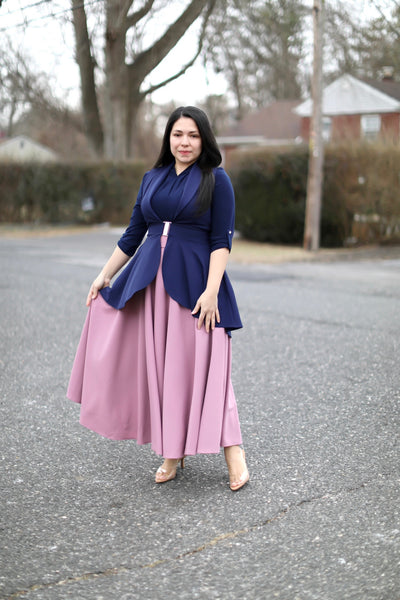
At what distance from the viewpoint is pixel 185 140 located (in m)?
3.39

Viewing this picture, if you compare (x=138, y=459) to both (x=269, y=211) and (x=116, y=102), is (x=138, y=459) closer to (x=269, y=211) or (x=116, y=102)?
(x=269, y=211)

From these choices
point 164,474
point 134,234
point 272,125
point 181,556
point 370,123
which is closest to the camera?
point 181,556

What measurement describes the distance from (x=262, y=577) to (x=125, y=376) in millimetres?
1225

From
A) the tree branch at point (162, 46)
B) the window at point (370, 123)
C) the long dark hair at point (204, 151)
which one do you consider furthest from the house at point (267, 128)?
the long dark hair at point (204, 151)

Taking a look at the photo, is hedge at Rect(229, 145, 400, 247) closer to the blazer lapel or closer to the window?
the blazer lapel

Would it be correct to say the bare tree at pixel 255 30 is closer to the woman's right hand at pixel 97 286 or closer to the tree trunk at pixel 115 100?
the tree trunk at pixel 115 100

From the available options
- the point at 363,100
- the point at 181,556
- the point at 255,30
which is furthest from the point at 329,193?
the point at 363,100

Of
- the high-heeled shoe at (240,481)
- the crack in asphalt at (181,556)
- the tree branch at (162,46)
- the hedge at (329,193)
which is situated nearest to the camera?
the crack in asphalt at (181,556)

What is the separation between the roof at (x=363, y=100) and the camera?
133ft

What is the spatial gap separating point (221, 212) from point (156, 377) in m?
0.83

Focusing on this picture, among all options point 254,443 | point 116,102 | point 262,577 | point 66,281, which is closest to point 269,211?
point 66,281

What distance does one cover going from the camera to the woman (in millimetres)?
3355

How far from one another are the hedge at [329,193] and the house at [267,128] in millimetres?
27523

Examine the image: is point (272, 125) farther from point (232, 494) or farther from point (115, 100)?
point (232, 494)
